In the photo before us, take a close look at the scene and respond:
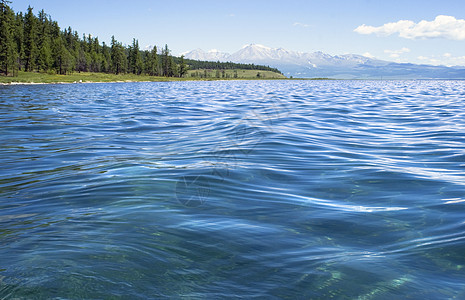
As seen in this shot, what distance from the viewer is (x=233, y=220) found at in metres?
5.20

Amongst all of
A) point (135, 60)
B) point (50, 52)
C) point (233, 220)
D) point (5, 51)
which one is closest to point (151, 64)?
point (135, 60)

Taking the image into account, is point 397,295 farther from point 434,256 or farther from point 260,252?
point 260,252

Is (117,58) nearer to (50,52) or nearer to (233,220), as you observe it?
(50,52)

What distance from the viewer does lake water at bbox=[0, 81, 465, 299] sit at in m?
3.54

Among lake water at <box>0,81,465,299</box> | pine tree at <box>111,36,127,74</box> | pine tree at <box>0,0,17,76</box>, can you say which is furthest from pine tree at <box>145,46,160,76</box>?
lake water at <box>0,81,465,299</box>

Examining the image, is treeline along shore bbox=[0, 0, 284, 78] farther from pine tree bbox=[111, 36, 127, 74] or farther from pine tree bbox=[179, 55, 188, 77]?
pine tree bbox=[179, 55, 188, 77]

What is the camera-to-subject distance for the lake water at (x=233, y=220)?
354cm

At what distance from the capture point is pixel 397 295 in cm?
339

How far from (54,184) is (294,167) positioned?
5040 mm

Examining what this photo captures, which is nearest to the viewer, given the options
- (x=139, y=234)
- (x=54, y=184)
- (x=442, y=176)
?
(x=139, y=234)

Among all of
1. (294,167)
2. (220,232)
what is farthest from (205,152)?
(220,232)

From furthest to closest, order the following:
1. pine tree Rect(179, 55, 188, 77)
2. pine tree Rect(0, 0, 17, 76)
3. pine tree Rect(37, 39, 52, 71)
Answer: pine tree Rect(179, 55, 188, 77) → pine tree Rect(37, 39, 52, 71) → pine tree Rect(0, 0, 17, 76)

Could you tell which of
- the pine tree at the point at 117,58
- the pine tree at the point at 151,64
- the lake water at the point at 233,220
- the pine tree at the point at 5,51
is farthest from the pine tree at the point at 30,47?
the lake water at the point at 233,220

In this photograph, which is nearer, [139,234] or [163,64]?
[139,234]
